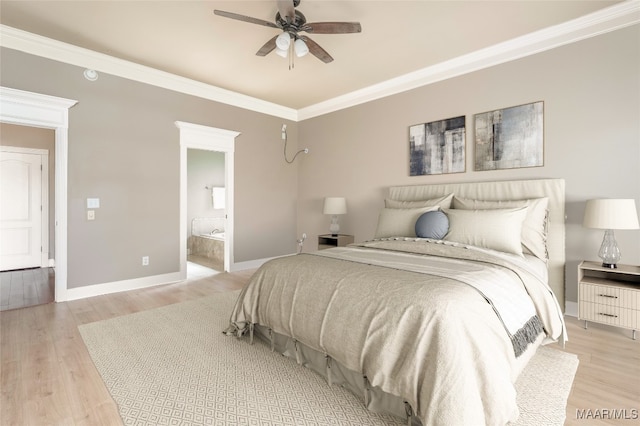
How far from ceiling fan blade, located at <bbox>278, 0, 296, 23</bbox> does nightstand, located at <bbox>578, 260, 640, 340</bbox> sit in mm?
3330

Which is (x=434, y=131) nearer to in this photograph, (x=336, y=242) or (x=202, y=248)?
(x=336, y=242)

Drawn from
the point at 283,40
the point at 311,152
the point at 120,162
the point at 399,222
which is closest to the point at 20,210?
the point at 120,162

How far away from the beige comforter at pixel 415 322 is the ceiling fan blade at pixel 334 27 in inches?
72.1

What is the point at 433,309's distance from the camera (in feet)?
4.70

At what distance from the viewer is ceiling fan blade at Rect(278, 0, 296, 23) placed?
242cm

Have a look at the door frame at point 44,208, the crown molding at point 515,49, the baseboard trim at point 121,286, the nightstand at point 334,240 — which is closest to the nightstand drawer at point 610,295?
the crown molding at point 515,49

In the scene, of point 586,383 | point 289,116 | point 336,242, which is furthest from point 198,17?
point 586,383

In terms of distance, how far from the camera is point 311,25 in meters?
2.48

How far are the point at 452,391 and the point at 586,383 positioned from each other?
4.40 feet

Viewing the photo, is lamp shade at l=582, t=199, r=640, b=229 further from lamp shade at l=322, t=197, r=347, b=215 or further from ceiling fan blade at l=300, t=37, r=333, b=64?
lamp shade at l=322, t=197, r=347, b=215

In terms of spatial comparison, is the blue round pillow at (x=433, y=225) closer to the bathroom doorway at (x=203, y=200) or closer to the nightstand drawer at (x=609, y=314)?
the nightstand drawer at (x=609, y=314)

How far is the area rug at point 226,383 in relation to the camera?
1.61m

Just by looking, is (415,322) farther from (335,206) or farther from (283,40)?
(335,206)

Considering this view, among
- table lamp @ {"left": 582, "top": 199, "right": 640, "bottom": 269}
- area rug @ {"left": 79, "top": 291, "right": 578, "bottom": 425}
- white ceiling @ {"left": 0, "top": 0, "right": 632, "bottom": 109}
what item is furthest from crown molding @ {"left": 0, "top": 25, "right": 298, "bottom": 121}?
table lamp @ {"left": 582, "top": 199, "right": 640, "bottom": 269}
